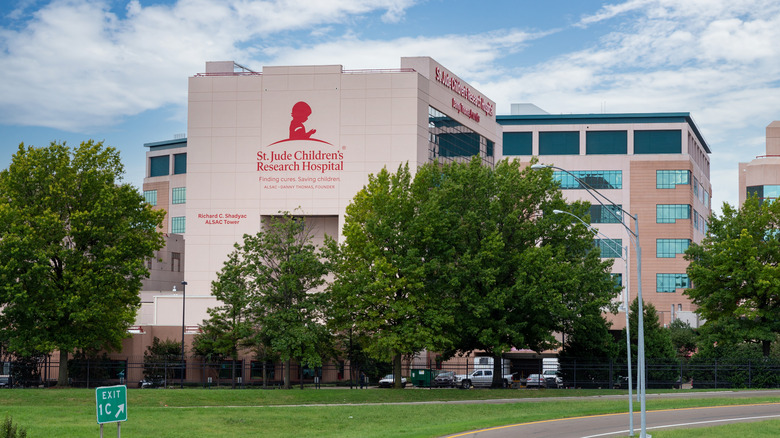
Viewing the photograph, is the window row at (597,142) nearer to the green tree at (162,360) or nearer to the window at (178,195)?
the window at (178,195)

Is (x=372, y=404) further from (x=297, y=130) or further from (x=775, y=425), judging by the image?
(x=297, y=130)

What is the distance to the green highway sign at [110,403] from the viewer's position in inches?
760

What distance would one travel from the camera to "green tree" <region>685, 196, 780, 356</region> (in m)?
63.0

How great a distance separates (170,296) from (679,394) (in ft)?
161

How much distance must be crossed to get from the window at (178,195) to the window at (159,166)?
744 cm

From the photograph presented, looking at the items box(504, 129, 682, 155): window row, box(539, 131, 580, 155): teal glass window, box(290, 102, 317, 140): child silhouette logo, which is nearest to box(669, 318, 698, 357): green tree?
box(504, 129, 682, 155): window row

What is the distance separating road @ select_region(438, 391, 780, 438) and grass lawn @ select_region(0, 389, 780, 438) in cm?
166

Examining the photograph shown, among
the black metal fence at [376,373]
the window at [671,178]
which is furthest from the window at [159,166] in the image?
the window at [671,178]

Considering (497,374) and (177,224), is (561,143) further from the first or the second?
(497,374)

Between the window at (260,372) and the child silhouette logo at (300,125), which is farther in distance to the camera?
the child silhouette logo at (300,125)

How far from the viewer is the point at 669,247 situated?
118m

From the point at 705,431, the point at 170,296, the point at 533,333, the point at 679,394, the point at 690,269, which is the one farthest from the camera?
the point at 170,296

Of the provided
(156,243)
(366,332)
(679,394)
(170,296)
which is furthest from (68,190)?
(679,394)

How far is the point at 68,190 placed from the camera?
58969 mm
